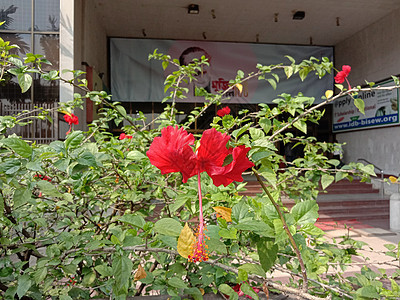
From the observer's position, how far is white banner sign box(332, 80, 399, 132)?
6.10 meters

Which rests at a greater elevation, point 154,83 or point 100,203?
point 154,83

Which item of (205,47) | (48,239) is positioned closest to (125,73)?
(205,47)

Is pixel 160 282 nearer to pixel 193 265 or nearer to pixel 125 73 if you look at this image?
pixel 193 265

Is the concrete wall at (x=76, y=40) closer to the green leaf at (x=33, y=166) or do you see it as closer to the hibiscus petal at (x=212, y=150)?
the green leaf at (x=33, y=166)

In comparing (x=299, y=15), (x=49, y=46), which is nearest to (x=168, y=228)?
(x=49, y=46)

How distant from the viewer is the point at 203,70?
709 centimetres

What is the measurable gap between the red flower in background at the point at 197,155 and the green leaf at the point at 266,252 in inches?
5.7

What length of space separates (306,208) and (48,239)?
658 millimetres

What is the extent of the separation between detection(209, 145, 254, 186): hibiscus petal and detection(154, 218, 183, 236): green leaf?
11 cm

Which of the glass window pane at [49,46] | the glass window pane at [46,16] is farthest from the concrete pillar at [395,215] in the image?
the glass window pane at [46,16]

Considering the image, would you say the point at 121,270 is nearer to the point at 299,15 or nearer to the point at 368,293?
the point at 368,293

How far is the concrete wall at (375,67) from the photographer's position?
613cm

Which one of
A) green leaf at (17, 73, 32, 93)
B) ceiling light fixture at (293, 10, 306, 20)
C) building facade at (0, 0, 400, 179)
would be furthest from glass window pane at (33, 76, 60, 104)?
ceiling light fixture at (293, 10, 306, 20)

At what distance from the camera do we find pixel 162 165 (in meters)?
0.42
